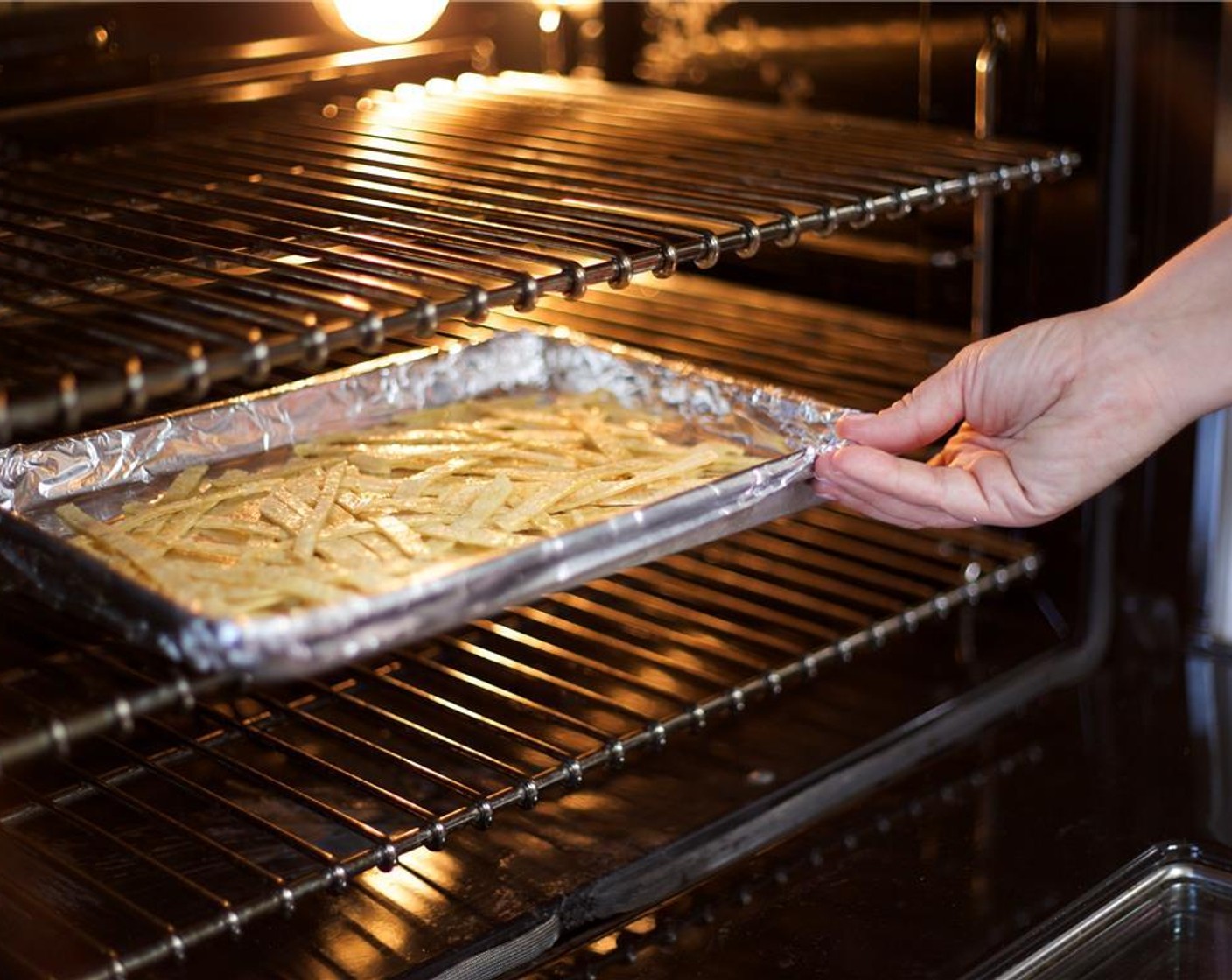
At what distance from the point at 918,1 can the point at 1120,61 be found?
186mm

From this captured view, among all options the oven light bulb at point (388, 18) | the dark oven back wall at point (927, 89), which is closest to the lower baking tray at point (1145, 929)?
the dark oven back wall at point (927, 89)

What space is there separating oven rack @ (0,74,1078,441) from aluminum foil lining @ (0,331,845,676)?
54mm

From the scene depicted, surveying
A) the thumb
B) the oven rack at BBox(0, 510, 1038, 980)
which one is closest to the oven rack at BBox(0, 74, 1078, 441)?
the thumb

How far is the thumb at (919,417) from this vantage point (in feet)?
3.59

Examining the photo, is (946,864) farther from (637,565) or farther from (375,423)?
(375,423)

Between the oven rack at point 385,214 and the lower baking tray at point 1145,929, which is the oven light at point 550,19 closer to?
the oven rack at point 385,214

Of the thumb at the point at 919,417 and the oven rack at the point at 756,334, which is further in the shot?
the oven rack at the point at 756,334

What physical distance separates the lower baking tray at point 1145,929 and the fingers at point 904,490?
248mm

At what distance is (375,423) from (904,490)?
43 centimetres

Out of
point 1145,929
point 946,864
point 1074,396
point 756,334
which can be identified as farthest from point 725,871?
point 756,334

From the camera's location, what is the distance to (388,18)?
1364 mm

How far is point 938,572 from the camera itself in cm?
140

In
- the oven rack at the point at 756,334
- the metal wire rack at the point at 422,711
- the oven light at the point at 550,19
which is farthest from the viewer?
the oven light at the point at 550,19

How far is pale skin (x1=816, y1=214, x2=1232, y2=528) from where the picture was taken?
1066mm
